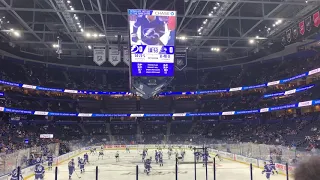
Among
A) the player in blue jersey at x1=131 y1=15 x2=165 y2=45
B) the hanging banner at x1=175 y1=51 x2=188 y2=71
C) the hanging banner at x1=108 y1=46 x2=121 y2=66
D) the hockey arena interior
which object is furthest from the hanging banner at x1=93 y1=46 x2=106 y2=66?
the player in blue jersey at x1=131 y1=15 x2=165 y2=45

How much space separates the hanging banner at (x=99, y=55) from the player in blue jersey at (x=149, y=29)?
6323mm

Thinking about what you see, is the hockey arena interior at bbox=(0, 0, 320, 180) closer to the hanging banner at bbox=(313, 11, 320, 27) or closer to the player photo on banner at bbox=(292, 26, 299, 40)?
the hanging banner at bbox=(313, 11, 320, 27)

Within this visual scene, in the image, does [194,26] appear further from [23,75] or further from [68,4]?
[23,75]

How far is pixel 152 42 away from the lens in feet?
53.5

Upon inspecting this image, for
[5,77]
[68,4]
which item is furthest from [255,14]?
[5,77]

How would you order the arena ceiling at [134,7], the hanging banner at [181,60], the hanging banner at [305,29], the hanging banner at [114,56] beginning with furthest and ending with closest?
the arena ceiling at [134,7] → the hanging banner at [114,56] → the hanging banner at [305,29] → the hanging banner at [181,60]

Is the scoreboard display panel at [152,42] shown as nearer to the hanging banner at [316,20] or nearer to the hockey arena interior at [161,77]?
the hockey arena interior at [161,77]

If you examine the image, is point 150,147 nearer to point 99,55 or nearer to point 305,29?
point 99,55

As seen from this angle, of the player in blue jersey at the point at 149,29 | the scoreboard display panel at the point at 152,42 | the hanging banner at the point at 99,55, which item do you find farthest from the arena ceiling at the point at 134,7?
the player in blue jersey at the point at 149,29

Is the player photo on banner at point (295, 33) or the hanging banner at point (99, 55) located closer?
the hanging banner at point (99, 55)

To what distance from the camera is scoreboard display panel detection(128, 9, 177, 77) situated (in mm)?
16125

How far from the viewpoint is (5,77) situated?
44.2 m

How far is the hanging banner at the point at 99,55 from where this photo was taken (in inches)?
863

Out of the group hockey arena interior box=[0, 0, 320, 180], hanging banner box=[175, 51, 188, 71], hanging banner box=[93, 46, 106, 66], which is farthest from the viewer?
hanging banner box=[93, 46, 106, 66]
